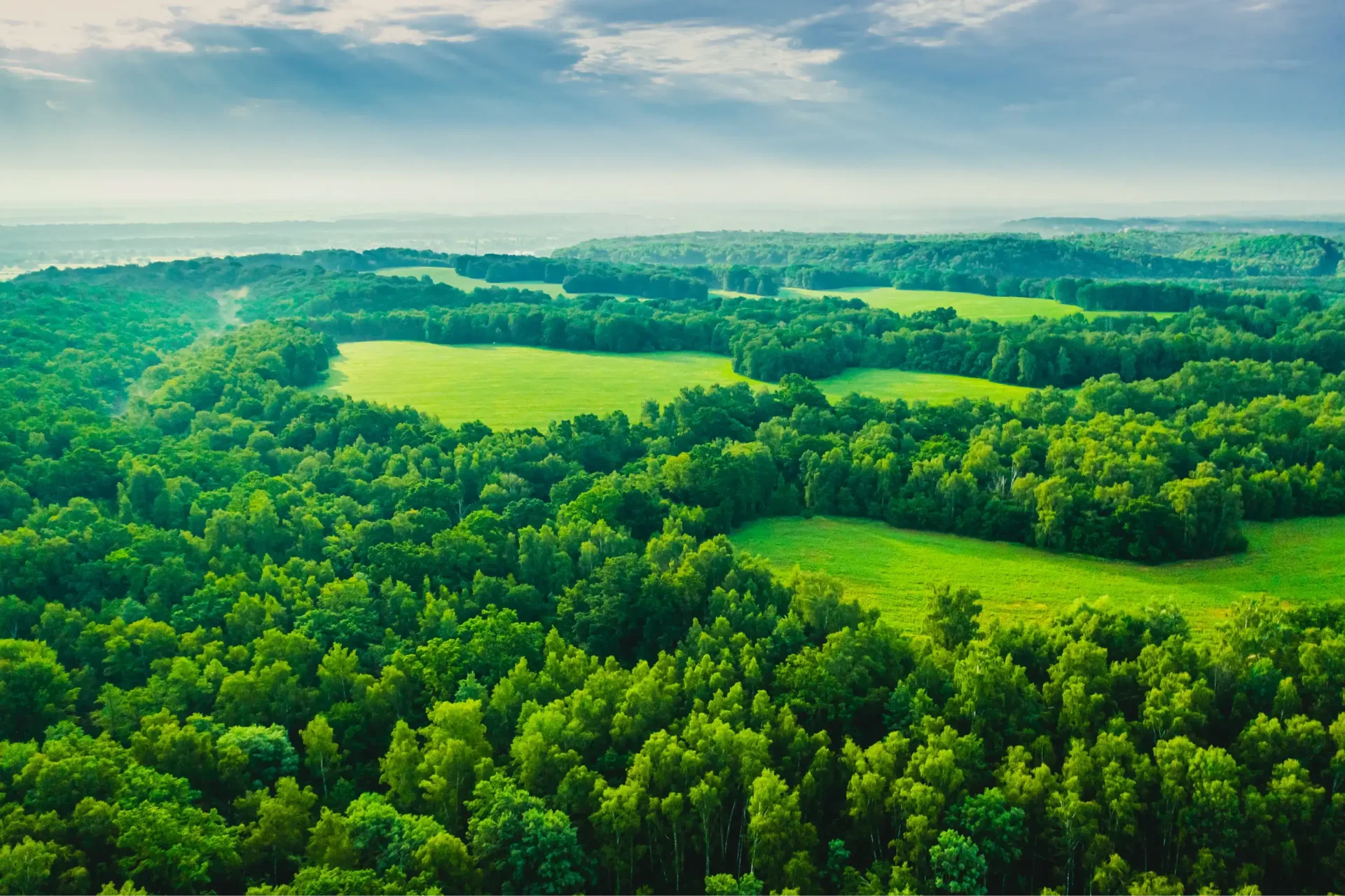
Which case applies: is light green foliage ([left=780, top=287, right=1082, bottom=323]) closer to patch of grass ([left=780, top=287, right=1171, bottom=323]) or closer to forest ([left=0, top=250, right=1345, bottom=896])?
patch of grass ([left=780, top=287, right=1171, bottom=323])

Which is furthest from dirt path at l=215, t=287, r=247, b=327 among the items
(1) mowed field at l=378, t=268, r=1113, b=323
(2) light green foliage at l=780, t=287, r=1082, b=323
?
(2) light green foliage at l=780, t=287, r=1082, b=323

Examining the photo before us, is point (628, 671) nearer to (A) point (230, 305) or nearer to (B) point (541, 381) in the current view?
(B) point (541, 381)

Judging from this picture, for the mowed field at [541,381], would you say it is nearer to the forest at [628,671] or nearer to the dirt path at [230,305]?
the forest at [628,671]

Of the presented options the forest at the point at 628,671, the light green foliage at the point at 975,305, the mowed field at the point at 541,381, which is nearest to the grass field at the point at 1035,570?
the forest at the point at 628,671

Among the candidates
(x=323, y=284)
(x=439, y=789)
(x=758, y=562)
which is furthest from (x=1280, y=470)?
(x=323, y=284)

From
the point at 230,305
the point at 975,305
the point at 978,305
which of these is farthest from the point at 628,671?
the point at 230,305

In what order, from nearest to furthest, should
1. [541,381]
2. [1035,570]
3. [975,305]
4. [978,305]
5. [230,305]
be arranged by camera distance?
[1035,570]
[541,381]
[975,305]
[978,305]
[230,305]

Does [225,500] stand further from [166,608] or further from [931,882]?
[931,882]
